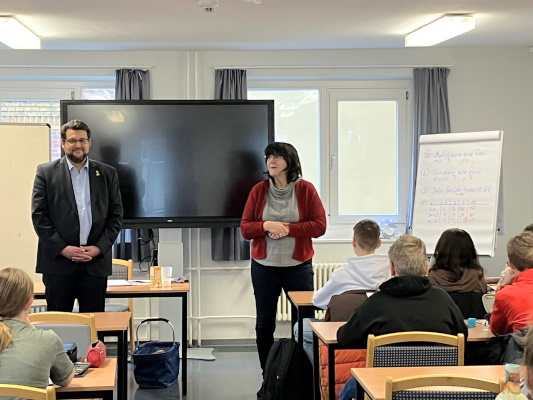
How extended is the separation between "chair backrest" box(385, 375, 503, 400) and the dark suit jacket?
250 centimetres

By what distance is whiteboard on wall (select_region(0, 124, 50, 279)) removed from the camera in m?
5.52

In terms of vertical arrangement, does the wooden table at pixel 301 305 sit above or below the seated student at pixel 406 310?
below

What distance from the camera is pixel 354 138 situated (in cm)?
682

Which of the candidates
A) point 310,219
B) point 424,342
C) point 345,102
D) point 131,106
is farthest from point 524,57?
point 424,342

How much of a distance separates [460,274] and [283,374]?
1.16 metres

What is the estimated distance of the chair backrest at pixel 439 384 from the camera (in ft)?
7.14

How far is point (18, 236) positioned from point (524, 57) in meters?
4.81

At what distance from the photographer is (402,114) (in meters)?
6.81

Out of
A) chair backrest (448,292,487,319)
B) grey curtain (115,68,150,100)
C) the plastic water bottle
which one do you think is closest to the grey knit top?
chair backrest (448,292,487,319)

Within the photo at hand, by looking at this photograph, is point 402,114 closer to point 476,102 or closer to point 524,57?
point 476,102

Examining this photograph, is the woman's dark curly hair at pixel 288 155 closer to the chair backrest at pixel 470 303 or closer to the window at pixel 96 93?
the chair backrest at pixel 470 303

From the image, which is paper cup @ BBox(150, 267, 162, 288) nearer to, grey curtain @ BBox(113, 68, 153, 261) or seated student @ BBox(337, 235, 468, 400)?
grey curtain @ BBox(113, 68, 153, 261)

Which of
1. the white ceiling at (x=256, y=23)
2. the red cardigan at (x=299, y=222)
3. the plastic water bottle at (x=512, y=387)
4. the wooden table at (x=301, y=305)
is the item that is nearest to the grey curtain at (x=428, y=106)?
the white ceiling at (x=256, y=23)

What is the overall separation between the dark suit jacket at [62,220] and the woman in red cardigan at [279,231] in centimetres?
101
